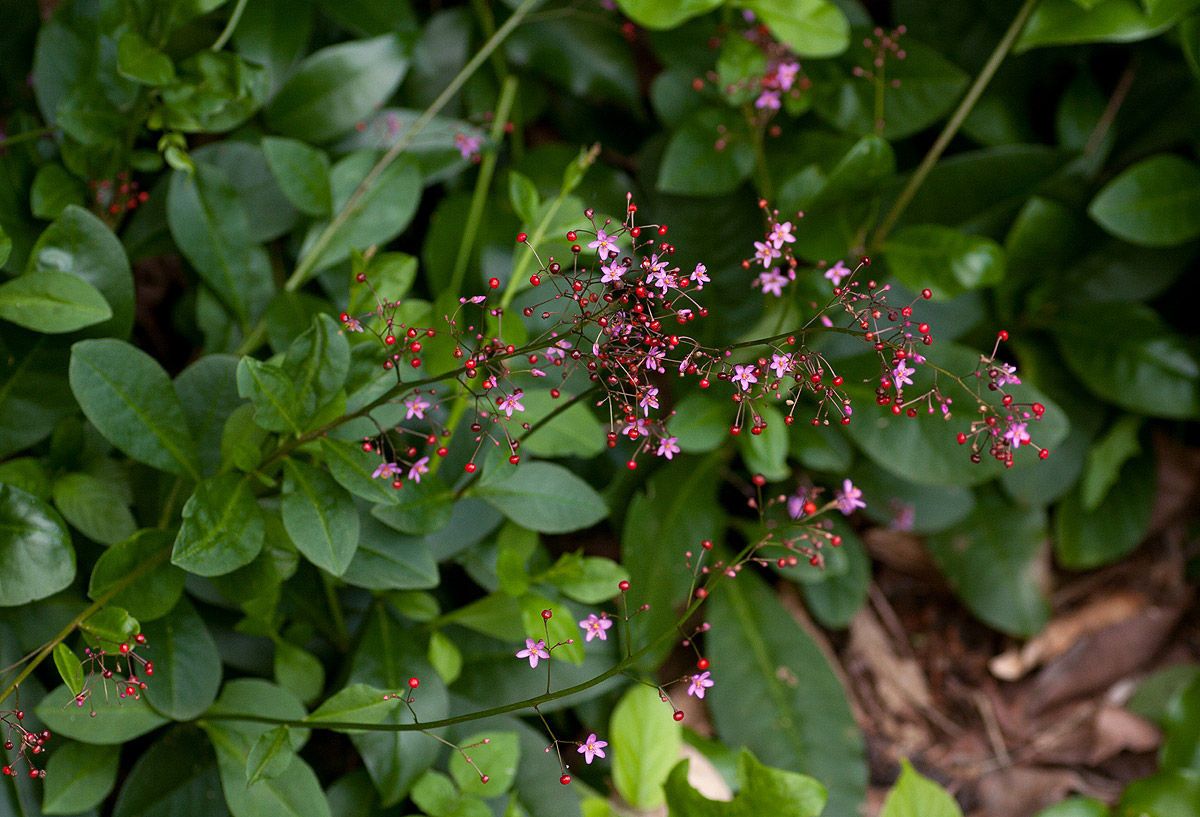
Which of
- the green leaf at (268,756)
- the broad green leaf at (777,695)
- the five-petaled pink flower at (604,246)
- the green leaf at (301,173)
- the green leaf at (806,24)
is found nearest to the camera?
the five-petaled pink flower at (604,246)

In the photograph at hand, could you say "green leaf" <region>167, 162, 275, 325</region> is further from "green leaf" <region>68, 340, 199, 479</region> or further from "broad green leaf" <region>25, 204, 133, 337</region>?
"green leaf" <region>68, 340, 199, 479</region>

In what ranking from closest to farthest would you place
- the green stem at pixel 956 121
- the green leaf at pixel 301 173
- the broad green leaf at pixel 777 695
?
the green leaf at pixel 301 173 < the green stem at pixel 956 121 < the broad green leaf at pixel 777 695

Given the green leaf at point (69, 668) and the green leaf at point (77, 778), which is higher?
the green leaf at point (69, 668)

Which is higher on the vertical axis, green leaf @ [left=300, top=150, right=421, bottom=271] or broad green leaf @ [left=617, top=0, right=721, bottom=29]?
broad green leaf @ [left=617, top=0, right=721, bottom=29]

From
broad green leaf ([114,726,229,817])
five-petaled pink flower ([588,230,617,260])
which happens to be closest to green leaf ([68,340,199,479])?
broad green leaf ([114,726,229,817])

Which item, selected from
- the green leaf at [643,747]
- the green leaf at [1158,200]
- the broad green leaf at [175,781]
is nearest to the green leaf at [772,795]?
the green leaf at [643,747]

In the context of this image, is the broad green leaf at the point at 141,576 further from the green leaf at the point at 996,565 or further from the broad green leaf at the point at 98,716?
the green leaf at the point at 996,565

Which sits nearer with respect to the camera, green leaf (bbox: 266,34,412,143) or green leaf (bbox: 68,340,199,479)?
green leaf (bbox: 68,340,199,479)

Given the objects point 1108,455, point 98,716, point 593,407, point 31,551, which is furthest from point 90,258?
point 1108,455
